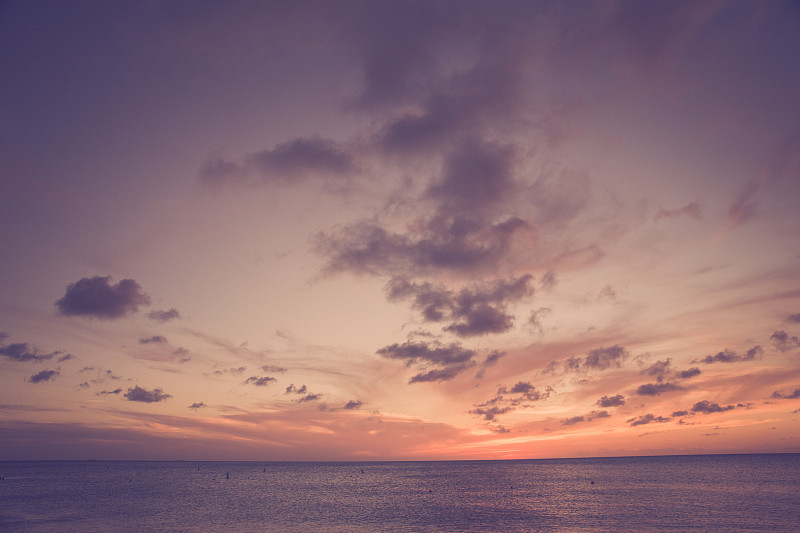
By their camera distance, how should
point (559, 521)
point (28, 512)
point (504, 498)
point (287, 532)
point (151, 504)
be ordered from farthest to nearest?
1. point (504, 498)
2. point (151, 504)
3. point (28, 512)
4. point (559, 521)
5. point (287, 532)

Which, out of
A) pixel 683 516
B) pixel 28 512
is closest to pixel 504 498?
pixel 683 516

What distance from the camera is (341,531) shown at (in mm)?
77750

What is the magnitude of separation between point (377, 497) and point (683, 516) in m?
76.0

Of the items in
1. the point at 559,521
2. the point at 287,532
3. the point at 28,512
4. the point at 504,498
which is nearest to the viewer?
the point at 287,532

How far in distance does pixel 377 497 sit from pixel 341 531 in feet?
189

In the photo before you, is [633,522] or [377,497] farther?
[377,497]

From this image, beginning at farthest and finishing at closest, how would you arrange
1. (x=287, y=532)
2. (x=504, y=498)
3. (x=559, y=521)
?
(x=504, y=498) → (x=559, y=521) → (x=287, y=532)

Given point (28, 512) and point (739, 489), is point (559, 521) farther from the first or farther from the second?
point (28, 512)

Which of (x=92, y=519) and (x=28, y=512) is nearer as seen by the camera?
(x=92, y=519)

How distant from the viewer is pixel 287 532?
3044 inches

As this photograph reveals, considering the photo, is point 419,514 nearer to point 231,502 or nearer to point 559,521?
point 559,521

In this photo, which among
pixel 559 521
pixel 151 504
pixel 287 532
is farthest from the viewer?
pixel 151 504

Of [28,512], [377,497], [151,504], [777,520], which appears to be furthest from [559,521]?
[28,512]

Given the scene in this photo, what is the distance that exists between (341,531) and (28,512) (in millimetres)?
67940
